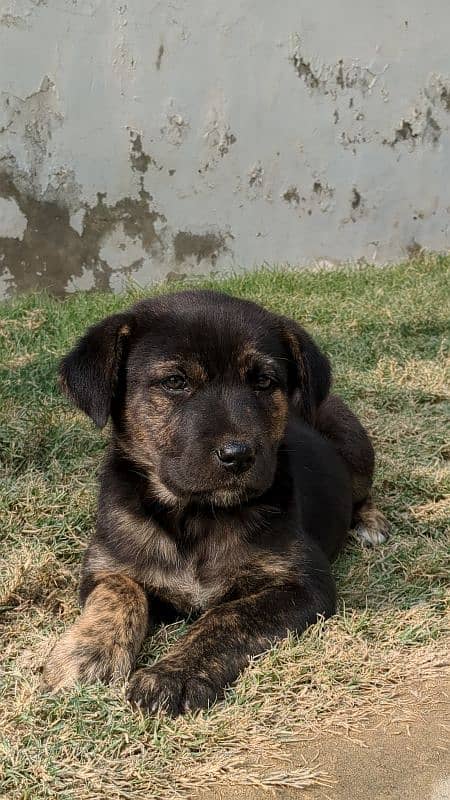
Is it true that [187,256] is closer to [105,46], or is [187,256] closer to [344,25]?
[105,46]

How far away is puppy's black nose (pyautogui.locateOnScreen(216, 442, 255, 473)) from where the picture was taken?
317 cm

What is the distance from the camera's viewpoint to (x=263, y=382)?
358cm

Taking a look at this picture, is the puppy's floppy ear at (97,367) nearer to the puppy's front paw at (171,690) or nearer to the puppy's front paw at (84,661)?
the puppy's front paw at (84,661)

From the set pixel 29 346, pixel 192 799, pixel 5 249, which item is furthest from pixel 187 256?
pixel 192 799

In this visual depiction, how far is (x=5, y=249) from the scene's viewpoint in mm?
8125

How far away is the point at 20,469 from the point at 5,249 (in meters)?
3.55

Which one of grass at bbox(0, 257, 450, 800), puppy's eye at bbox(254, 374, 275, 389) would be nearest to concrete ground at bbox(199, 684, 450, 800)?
grass at bbox(0, 257, 450, 800)

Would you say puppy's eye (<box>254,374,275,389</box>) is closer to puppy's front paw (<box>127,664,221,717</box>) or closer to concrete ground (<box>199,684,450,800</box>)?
puppy's front paw (<box>127,664,221,717</box>)

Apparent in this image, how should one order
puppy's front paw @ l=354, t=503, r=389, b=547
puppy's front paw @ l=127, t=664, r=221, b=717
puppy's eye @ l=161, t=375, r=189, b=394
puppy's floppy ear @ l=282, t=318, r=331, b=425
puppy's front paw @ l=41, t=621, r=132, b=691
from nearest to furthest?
1. puppy's front paw @ l=127, t=664, r=221, b=717
2. puppy's front paw @ l=41, t=621, r=132, b=691
3. puppy's eye @ l=161, t=375, r=189, b=394
4. puppy's floppy ear @ l=282, t=318, r=331, b=425
5. puppy's front paw @ l=354, t=503, r=389, b=547

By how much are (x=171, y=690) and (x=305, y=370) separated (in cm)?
145

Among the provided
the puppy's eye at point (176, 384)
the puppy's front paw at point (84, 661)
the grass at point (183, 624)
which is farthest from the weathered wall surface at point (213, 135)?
the puppy's front paw at point (84, 661)

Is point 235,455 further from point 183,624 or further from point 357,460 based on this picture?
point 357,460

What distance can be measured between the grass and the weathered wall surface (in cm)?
111

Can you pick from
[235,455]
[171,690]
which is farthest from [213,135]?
[171,690]
